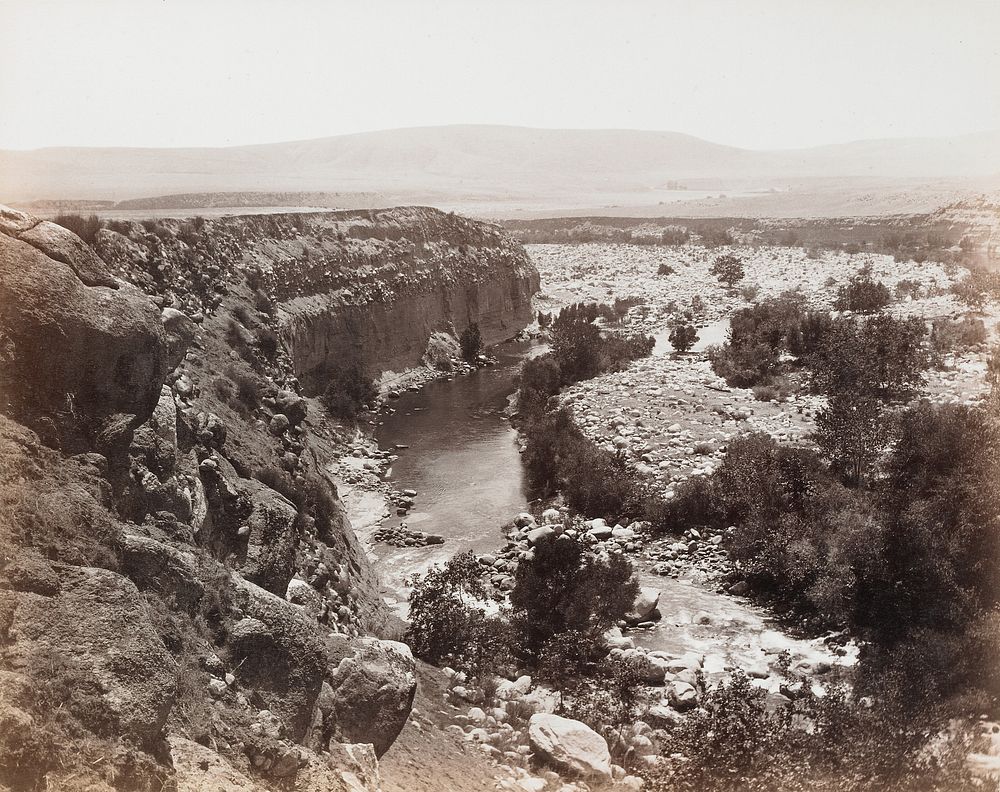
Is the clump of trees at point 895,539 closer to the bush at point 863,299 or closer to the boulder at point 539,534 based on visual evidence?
the boulder at point 539,534

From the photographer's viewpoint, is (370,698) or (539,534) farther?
(539,534)

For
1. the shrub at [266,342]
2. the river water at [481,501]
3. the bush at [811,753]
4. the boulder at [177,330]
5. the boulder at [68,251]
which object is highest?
the boulder at [68,251]

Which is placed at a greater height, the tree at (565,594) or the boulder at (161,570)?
the boulder at (161,570)

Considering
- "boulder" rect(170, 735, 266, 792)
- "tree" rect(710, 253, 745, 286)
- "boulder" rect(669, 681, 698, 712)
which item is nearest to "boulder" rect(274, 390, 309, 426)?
"boulder" rect(669, 681, 698, 712)

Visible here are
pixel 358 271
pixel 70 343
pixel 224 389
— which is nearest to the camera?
pixel 70 343

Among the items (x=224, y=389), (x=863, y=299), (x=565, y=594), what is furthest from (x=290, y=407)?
(x=863, y=299)

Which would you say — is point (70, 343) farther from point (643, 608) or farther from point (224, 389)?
point (643, 608)

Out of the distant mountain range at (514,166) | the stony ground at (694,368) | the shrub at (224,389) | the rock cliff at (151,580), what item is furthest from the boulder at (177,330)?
the distant mountain range at (514,166)
